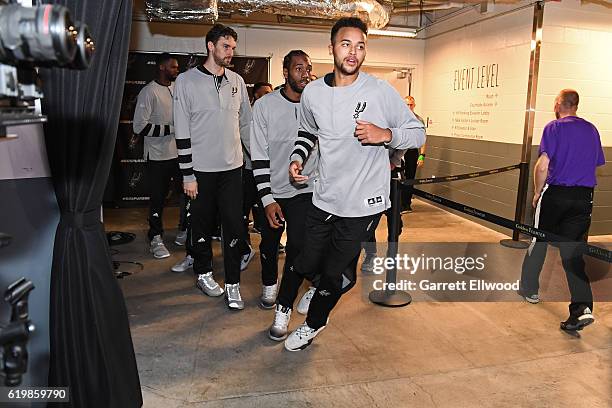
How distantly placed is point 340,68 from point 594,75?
446cm

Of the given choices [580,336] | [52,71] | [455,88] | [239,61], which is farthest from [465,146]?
[52,71]

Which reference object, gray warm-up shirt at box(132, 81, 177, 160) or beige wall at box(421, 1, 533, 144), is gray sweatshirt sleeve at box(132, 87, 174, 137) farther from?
beige wall at box(421, 1, 533, 144)

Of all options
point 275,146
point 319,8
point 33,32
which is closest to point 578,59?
point 319,8

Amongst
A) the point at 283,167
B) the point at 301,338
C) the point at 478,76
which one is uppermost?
the point at 478,76

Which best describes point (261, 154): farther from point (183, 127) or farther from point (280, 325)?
point (280, 325)

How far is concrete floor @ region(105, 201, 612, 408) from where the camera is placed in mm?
2287

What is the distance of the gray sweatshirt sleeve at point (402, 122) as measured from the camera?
2.36 m

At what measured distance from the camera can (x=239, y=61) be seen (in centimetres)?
734

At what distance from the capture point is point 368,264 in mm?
4301

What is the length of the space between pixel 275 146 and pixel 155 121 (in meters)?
A: 1.91

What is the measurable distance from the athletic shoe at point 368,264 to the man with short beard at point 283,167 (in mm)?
1389

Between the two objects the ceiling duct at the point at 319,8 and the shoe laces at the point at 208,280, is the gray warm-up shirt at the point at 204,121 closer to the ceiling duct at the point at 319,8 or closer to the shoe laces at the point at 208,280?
the shoe laces at the point at 208,280

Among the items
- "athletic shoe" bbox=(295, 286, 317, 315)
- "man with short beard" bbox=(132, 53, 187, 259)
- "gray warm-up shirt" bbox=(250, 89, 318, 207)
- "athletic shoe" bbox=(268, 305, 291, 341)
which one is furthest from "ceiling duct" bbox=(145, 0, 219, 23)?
"athletic shoe" bbox=(268, 305, 291, 341)

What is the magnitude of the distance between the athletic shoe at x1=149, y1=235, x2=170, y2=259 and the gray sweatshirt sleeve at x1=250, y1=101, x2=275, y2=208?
1.90m
